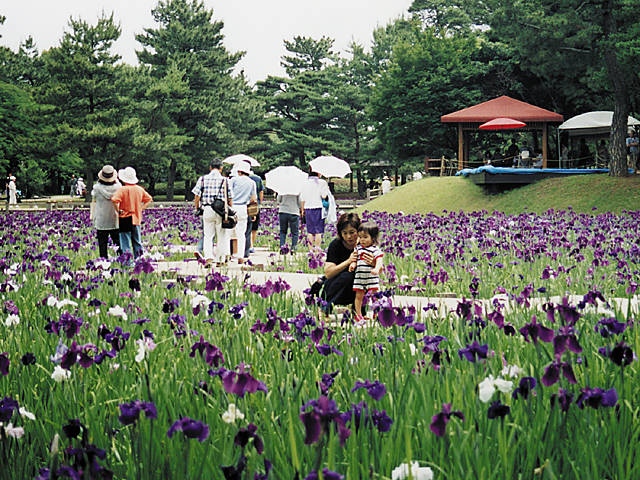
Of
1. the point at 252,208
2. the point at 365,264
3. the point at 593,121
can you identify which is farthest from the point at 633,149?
the point at 365,264

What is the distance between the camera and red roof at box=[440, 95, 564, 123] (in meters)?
34.4

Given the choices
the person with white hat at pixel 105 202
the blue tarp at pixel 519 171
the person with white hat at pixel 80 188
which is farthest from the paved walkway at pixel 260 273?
the person with white hat at pixel 80 188

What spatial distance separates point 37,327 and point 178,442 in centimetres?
250

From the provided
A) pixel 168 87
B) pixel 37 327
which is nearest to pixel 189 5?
pixel 168 87

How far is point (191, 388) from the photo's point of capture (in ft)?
10.4

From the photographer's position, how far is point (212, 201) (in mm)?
11352

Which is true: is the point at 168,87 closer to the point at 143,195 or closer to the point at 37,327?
the point at 143,195

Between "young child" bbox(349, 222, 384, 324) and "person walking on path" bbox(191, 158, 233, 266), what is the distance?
528 centimetres

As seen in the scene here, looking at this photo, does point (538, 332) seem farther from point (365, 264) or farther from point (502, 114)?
point (502, 114)

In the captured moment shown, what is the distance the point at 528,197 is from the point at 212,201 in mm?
15841

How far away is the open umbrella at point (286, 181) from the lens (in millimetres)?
12867

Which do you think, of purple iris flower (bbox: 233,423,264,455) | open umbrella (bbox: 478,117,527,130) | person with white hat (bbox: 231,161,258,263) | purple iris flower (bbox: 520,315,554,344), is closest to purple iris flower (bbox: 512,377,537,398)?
purple iris flower (bbox: 520,315,554,344)

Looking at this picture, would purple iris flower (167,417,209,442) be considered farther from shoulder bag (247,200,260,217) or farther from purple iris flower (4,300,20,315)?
shoulder bag (247,200,260,217)

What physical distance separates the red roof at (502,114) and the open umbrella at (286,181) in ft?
72.3
